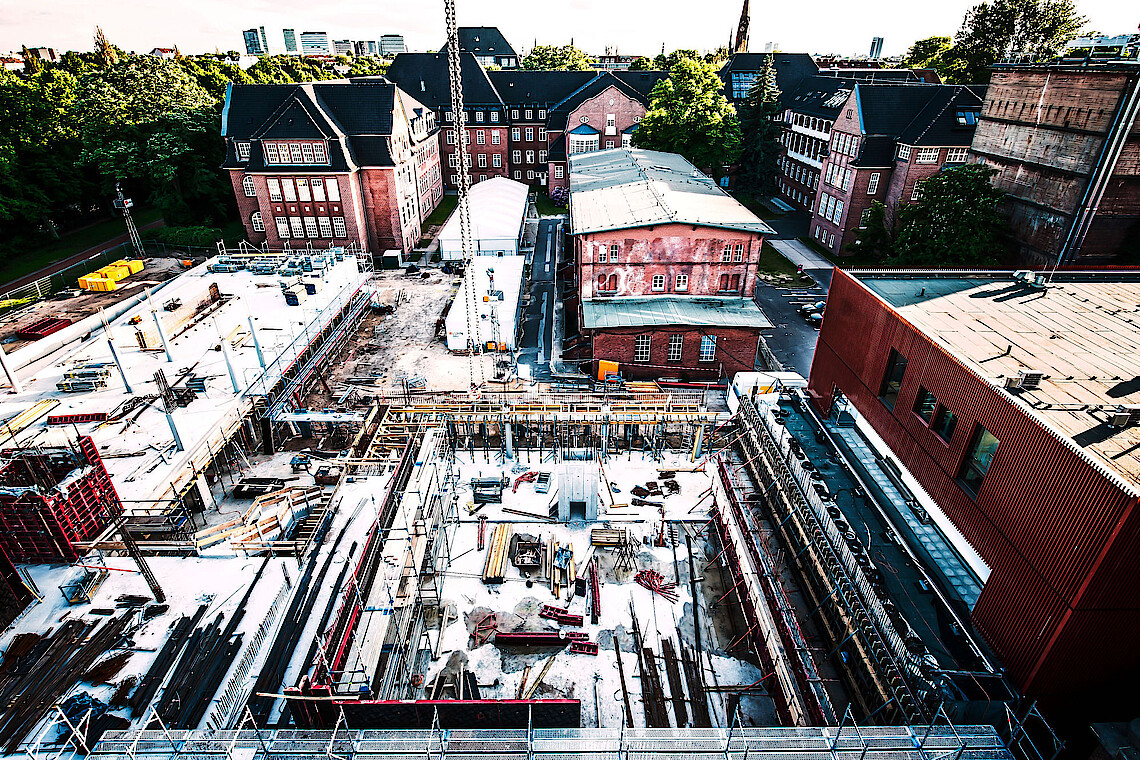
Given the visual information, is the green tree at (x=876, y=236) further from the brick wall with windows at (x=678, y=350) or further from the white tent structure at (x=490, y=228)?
the white tent structure at (x=490, y=228)

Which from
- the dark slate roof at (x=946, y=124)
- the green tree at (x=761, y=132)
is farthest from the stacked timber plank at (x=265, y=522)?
the green tree at (x=761, y=132)

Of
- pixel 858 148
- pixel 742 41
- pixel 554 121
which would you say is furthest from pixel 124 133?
pixel 742 41

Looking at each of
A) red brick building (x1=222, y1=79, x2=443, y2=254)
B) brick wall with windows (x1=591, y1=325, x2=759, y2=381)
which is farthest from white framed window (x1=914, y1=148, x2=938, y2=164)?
red brick building (x1=222, y1=79, x2=443, y2=254)

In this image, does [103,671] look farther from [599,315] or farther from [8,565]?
[599,315]

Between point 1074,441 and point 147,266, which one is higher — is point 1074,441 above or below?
above

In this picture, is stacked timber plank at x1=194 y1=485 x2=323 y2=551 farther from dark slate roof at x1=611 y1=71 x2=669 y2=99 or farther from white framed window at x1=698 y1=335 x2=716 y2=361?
dark slate roof at x1=611 y1=71 x2=669 y2=99

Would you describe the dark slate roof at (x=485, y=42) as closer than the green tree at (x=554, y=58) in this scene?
Yes
